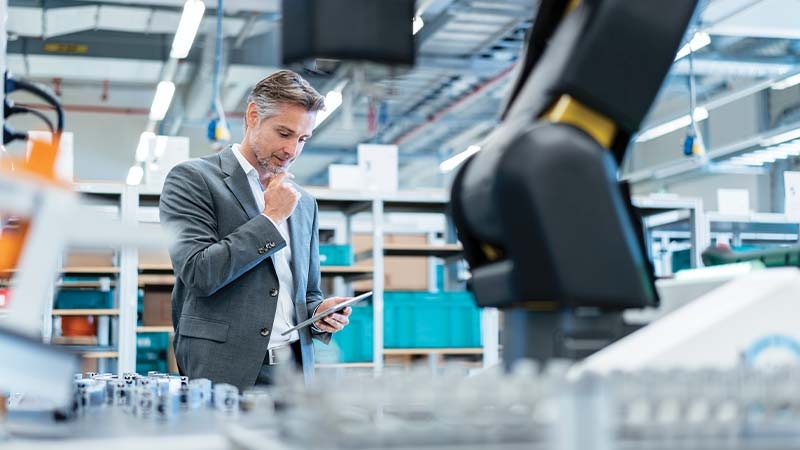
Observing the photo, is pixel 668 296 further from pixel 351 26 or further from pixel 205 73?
pixel 205 73

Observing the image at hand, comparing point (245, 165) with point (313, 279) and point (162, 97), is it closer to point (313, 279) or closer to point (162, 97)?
point (313, 279)

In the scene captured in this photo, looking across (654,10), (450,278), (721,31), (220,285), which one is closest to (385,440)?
(654,10)

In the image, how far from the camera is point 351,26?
0.93 metres

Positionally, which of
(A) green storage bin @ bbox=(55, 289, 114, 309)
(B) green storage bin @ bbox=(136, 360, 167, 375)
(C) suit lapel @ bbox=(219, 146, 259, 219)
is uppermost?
(C) suit lapel @ bbox=(219, 146, 259, 219)

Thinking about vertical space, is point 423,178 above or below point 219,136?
above

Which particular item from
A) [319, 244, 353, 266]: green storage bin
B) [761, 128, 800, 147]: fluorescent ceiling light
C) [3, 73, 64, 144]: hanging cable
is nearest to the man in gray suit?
[3, 73, 64, 144]: hanging cable

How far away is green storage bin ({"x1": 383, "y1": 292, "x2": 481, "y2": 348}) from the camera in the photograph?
5.01 metres

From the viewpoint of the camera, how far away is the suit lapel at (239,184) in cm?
227

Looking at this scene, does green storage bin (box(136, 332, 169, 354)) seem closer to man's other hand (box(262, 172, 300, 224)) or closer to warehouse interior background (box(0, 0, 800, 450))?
warehouse interior background (box(0, 0, 800, 450))

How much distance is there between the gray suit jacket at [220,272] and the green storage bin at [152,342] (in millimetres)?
3379

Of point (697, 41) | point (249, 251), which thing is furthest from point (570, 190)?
point (697, 41)

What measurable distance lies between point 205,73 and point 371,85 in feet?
28.9

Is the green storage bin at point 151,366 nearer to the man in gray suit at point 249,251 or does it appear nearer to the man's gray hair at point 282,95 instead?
the man in gray suit at point 249,251

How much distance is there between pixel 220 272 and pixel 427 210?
3.34 metres
